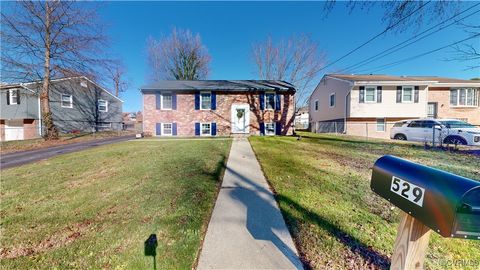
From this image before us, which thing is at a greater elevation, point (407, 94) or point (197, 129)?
point (407, 94)

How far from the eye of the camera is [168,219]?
336 centimetres

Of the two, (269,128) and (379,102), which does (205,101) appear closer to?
(269,128)

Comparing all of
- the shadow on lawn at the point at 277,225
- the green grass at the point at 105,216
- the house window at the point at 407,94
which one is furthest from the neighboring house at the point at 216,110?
the shadow on lawn at the point at 277,225

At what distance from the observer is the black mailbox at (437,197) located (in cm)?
96

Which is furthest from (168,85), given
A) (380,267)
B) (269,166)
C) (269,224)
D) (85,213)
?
(380,267)

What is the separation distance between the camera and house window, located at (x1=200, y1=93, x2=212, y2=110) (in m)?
18.4

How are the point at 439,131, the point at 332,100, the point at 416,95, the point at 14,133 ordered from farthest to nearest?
the point at 332,100 → the point at 14,133 → the point at 416,95 → the point at 439,131

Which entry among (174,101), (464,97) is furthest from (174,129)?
(464,97)

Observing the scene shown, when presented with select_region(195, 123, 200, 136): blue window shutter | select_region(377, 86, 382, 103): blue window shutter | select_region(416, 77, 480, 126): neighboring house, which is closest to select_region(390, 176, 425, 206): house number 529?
select_region(195, 123, 200, 136): blue window shutter

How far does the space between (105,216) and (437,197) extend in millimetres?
4224

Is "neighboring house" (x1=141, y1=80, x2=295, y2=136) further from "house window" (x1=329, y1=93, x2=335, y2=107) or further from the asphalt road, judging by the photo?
"house window" (x1=329, y1=93, x2=335, y2=107)

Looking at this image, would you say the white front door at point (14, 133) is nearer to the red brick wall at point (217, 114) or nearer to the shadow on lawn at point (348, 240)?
the red brick wall at point (217, 114)

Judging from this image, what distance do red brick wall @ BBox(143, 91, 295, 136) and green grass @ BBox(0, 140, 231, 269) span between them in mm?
11924

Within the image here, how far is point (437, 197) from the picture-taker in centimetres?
105
